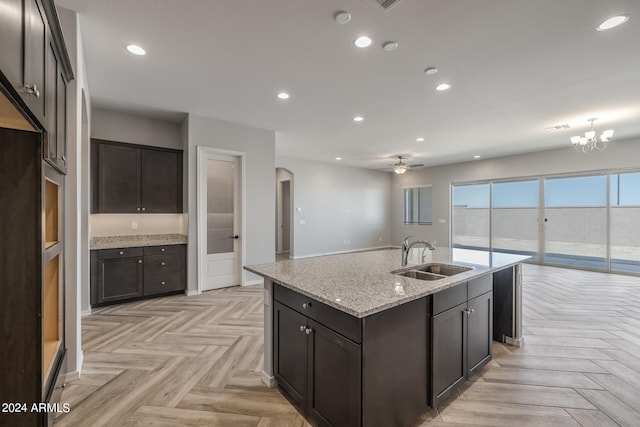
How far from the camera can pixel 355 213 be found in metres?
9.48

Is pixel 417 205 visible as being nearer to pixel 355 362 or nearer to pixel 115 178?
pixel 115 178

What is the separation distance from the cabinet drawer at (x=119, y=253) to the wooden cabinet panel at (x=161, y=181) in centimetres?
65

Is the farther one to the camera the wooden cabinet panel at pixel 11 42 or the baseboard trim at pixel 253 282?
the baseboard trim at pixel 253 282

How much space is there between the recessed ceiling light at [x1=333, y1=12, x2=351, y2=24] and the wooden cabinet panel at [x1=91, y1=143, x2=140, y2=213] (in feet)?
11.7

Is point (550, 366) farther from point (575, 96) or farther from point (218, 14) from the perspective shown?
point (218, 14)

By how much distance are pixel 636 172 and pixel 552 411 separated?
648 cm

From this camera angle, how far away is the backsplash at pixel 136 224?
4367 millimetres

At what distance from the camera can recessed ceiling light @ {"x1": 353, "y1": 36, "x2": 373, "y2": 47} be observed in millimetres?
2426

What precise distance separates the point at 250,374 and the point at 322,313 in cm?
119

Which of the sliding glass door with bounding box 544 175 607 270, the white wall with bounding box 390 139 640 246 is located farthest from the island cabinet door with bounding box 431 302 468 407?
the white wall with bounding box 390 139 640 246

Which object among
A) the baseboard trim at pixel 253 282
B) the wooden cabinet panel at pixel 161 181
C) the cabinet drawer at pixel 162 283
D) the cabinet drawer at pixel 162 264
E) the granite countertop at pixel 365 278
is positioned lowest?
the baseboard trim at pixel 253 282

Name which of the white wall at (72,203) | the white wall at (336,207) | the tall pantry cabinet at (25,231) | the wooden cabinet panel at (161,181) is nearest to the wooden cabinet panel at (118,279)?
the wooden cabinet panel at (161,181)

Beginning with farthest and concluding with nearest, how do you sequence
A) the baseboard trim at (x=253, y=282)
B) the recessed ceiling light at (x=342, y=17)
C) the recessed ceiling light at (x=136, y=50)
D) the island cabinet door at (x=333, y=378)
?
the baseboard trim at (x=253, y=282) → the recessed ceiling light at (x=136, y=50) → the recessed ceiling light at (x=342, y=17) → the island cabinet door at (x=333, y=378)

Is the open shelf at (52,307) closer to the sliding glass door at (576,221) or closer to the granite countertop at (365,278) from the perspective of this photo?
the granite countertop at (365,278)
